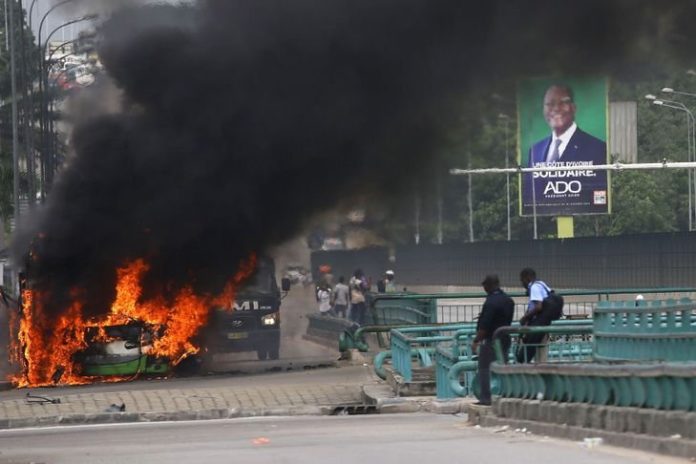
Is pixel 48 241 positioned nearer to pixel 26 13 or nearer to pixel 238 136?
pixel 238 136

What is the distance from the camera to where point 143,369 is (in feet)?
81.6

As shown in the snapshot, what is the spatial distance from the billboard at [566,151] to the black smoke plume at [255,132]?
14.9ft

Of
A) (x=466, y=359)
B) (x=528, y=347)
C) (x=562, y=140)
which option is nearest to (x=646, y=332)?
(x=528, y=347)

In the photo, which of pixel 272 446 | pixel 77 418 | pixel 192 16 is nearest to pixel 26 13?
pixel 192 16

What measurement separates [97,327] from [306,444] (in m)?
12.5

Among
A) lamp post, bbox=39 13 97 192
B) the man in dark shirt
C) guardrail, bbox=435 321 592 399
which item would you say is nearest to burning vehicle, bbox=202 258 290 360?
guardrail, bbox=435 321 592 399

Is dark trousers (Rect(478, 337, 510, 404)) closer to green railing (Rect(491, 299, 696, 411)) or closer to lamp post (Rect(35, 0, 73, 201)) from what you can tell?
green railing (Rect(491, 299, 696, 411))

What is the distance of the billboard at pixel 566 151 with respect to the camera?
121 feet

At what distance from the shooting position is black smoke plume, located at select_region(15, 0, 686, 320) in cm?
2627

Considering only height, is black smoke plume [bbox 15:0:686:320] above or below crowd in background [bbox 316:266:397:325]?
above

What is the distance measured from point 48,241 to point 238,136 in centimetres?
389

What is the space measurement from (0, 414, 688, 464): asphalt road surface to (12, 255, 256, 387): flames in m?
7.62

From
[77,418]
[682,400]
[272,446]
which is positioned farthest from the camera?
[77,418]

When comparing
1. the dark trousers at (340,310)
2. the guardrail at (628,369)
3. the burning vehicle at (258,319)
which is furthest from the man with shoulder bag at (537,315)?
the dark trousers at (340,310)
